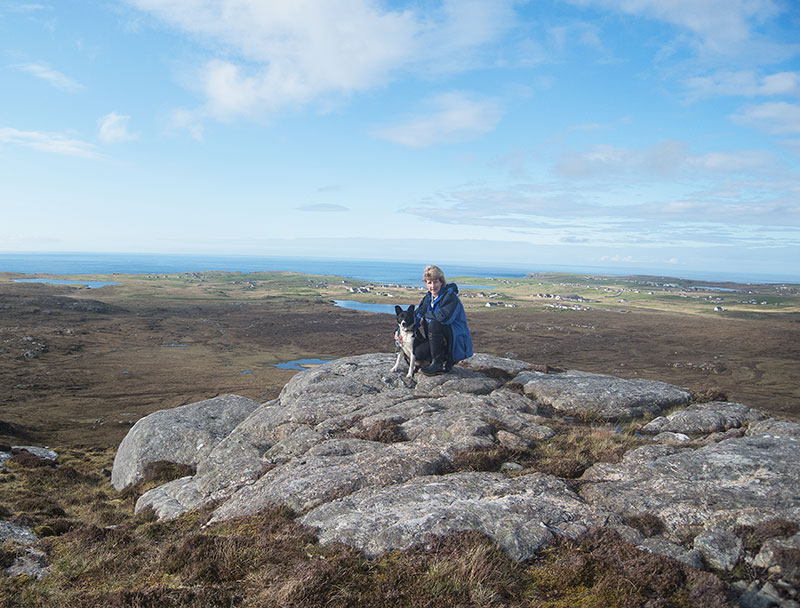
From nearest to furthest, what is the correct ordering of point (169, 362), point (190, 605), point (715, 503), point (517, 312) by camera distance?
point (190, 605) < point (715, 503) < point (169, 362) < point (517, 312)

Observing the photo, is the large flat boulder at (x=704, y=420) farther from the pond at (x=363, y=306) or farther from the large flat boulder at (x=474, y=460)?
the pond at (x=363, y=306)

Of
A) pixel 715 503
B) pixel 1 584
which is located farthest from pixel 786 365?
pixel 1 584

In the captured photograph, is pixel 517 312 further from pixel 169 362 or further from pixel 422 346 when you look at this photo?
pixel 422 346

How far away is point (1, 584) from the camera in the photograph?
20.0 feet

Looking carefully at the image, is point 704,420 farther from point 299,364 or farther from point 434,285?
point 299,364

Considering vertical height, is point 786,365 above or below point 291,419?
below

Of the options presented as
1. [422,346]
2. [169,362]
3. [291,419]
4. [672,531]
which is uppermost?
[422,346]

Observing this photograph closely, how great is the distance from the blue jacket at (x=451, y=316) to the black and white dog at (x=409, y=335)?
1.24 feet

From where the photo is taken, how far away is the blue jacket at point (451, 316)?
1499 centimetres

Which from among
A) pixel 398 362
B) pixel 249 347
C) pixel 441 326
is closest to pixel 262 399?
pixel 398 362

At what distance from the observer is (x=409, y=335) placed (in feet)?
53.7

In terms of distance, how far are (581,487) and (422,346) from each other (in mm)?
8553

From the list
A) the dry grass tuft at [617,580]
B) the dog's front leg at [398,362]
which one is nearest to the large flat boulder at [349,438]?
the dog's front leg at [398,362]

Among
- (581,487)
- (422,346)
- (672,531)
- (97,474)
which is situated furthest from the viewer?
(97,474)
